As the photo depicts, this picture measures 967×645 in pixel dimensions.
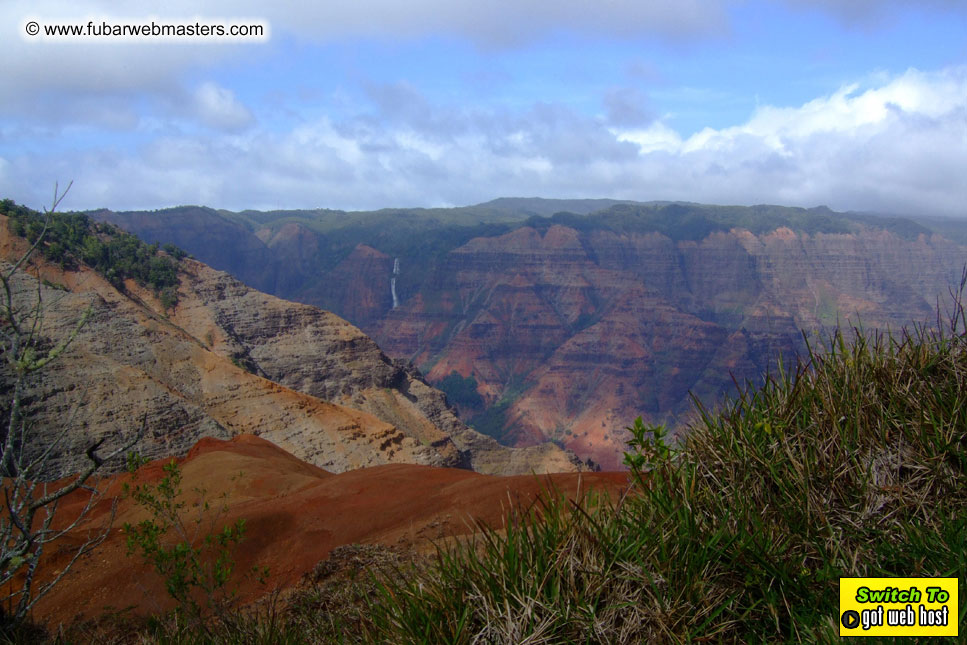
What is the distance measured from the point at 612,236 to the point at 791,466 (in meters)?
152

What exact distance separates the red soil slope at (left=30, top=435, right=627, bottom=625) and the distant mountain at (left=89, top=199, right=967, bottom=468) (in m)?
81.1

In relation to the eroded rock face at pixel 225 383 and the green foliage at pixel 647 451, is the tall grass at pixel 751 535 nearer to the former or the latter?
the green foliage at pixel 647 451

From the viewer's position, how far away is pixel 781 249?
143m

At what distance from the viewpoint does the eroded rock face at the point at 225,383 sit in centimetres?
2186

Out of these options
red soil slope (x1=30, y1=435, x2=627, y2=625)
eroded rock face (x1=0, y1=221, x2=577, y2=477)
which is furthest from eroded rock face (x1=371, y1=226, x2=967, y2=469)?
red soil slope (x1=30, y1=435, x2=627, y2=625)

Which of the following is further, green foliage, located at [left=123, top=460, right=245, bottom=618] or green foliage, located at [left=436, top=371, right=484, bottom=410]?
green foliage, located at [left=436, top=371, right=484, bottom=410]

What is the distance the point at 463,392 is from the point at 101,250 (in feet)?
233

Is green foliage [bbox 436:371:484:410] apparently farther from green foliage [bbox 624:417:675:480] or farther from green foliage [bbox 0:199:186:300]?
green foliage [bbox 624:417:675:480]

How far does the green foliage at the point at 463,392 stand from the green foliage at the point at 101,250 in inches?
2415

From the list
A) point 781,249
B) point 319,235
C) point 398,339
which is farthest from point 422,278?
point 781,249

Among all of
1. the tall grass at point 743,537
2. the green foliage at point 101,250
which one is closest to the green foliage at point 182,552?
the tall grass at point 743,537

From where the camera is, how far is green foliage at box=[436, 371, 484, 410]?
4122 inches

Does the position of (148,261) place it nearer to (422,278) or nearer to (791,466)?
(791,466)

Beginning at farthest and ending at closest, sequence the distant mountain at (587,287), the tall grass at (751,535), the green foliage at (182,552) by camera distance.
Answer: the distant mountain at (587,287) < the green foliage at (182,552) < the tall grass at (751,535)
